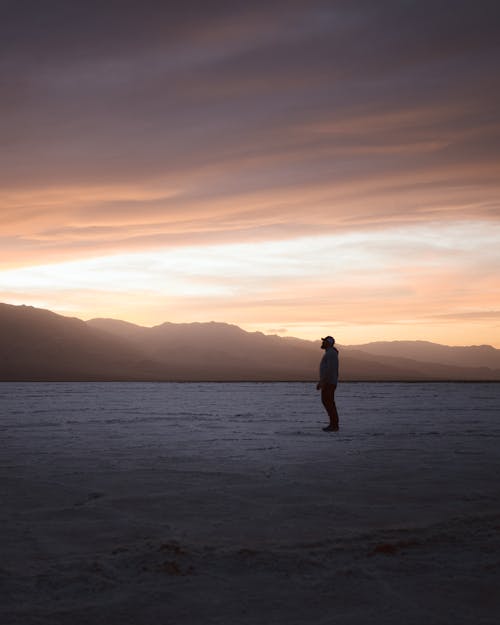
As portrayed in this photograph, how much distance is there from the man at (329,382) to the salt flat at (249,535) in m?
3.17

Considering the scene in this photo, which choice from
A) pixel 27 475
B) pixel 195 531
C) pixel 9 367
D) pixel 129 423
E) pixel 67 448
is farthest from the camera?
pixel 9 367

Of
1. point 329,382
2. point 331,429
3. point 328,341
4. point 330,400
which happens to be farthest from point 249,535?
point 328,341

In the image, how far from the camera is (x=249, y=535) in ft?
16.2

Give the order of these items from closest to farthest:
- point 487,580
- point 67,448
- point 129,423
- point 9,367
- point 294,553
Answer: point 487,580 < point 294,553 < point 67,448 < point 129,423 < point 9,367

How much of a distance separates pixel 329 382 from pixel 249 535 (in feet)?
28.8

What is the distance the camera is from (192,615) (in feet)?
11.2

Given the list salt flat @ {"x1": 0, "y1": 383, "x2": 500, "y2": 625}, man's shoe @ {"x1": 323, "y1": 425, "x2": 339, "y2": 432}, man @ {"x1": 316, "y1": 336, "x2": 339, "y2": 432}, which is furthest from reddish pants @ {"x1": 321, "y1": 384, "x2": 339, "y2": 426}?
salt flat @ {"x1": 0, "y1": 383, "x2": 500, "y2": 625}

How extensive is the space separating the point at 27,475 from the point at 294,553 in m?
4.35

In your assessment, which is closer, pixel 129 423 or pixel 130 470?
pixel 130 470

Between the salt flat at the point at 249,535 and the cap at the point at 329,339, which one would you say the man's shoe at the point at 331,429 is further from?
the salt flat at the point at 249,535

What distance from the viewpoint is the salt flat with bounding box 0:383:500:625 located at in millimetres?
3566

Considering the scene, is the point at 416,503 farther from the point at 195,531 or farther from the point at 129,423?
the point at 129,423

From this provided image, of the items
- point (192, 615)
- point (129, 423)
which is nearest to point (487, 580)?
point (192, 615)

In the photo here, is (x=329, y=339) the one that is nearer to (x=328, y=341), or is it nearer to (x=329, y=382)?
(x=328, y=341)
